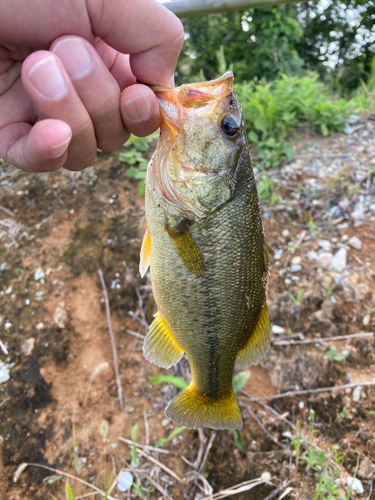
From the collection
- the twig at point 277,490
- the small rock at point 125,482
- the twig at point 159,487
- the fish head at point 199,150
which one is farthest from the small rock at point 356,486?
the fish head at point 199,150

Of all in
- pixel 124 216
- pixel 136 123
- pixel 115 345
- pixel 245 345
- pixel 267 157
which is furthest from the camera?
pixel 267 157

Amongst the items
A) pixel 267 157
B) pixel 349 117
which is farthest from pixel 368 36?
pixel 267 157

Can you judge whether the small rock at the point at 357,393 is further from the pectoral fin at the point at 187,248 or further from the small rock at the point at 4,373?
the small rock at the point at 4,373

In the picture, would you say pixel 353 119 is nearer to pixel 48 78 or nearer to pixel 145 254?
pixel 145 254

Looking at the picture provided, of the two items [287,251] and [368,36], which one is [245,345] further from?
[368,36]

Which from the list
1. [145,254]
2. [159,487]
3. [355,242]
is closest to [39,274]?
[145,254]

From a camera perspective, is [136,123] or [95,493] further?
[95,493]

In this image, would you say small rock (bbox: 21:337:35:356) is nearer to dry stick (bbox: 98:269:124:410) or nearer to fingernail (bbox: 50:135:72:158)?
dry stick (bbox: 98:269:124:410)

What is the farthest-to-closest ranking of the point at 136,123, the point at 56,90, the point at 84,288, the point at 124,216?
the point at 124,216
the point at 84,288
the point at 136,123
the point at 56,90
